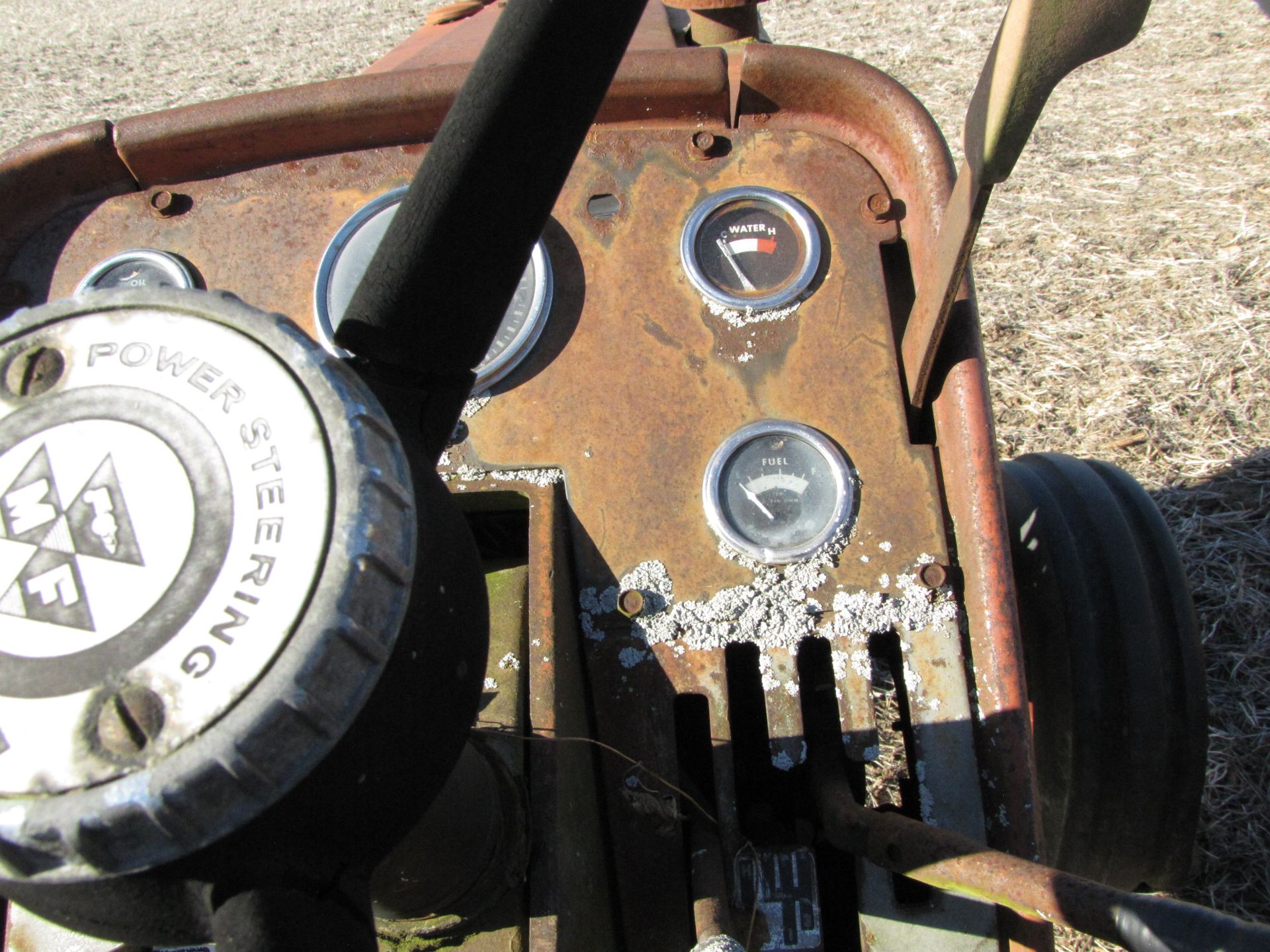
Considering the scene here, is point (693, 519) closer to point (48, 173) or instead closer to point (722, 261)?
point (722, 261)

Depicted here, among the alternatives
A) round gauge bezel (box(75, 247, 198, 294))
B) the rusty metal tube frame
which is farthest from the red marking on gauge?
round gauge bezel (box(75, 247, 198, 294))

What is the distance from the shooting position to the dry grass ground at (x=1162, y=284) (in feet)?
8.27

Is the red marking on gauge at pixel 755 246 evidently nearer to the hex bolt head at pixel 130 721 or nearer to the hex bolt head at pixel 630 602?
the hex bolt head at pixel 630 602

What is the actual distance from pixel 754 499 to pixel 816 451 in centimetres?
11

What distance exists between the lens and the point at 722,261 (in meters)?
1.62

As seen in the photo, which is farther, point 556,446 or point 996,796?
point 556,446

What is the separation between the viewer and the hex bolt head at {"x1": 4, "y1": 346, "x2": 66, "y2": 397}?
711 mm

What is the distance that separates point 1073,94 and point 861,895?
4442mm

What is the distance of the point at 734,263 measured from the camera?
1.62 m

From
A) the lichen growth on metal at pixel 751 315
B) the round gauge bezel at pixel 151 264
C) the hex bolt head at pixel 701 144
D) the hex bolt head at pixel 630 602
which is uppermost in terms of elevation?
the hex bolt head at pixel 701 144

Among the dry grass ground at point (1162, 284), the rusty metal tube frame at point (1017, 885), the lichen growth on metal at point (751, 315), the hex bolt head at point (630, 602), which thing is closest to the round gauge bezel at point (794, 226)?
the lichen growth on metal at point (751, 315)

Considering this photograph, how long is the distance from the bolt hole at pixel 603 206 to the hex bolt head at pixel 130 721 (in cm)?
120

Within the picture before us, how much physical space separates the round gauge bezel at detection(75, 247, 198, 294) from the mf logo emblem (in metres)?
1.08

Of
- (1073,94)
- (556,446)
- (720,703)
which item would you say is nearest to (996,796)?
(720,703)
